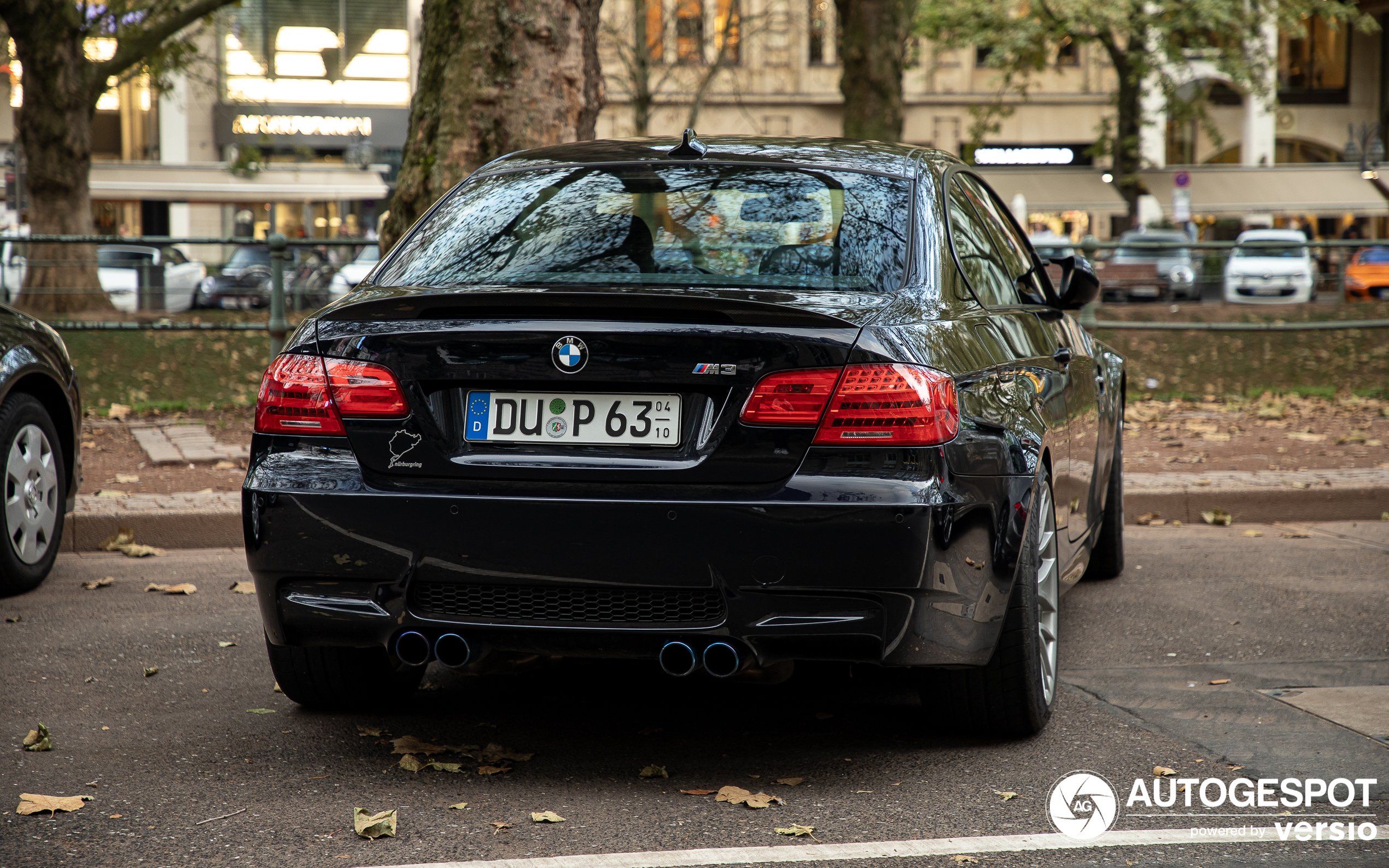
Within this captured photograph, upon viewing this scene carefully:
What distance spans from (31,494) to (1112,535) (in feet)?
14.1

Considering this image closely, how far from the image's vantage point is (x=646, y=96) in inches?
1324

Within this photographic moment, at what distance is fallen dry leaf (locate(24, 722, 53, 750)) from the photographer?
4082 millimetres

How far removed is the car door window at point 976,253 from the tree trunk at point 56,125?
18607mm

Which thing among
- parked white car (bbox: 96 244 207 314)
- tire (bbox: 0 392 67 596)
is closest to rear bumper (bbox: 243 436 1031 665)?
tire (bbox: 0 392 67 596)

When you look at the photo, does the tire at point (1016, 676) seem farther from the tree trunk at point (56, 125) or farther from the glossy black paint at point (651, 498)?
the tree trunk at point (56, 125)

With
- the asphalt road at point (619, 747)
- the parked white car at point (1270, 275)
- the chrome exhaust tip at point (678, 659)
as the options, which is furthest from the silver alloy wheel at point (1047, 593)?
the parked white car at point (1270, 275)

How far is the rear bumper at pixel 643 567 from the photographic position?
11.6 feet

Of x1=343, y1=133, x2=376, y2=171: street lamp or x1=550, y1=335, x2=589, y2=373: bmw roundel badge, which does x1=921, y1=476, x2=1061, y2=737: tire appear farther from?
x1=343, y1=133, x2=376, y2=171: street lamp

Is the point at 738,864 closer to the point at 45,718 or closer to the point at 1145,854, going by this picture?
the point at 1145,854

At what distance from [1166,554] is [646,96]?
2753 centimetres

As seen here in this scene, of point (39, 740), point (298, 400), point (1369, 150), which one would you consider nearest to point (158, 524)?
point (39, 740)

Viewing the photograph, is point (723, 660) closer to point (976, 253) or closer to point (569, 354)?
point (569, 354)

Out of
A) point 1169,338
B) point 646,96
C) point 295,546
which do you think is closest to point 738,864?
point 295,546

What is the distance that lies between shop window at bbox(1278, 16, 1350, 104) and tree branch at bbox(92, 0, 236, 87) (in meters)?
37.4
